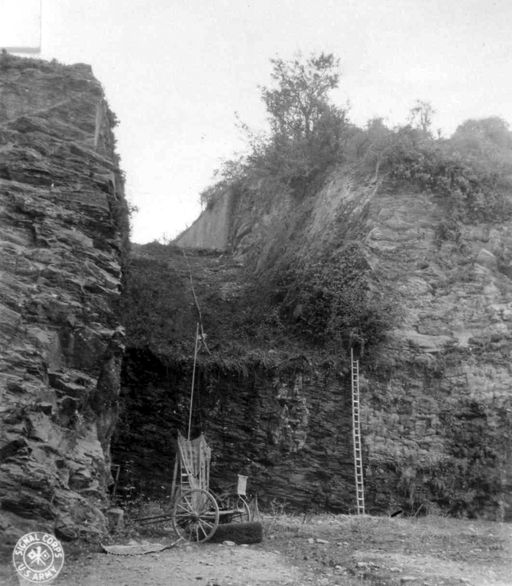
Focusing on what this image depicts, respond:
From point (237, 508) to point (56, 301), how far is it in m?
4.21

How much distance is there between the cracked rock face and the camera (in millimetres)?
8195

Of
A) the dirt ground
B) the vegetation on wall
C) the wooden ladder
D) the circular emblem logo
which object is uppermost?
the vegetation on wall

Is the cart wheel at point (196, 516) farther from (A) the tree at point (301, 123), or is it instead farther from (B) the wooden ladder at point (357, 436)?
(A) the tree at point (301, 123)

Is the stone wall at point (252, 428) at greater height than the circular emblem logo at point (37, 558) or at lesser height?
greater

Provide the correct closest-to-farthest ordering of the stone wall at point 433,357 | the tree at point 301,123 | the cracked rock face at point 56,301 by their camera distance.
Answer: the cracked rock face at point 56,301
the stone wall at point 433,357
the tree at point 301,123

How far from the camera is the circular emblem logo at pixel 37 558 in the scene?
5.89 meters

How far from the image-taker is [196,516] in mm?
9625

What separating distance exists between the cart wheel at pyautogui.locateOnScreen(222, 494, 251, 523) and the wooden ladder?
8.46 feet

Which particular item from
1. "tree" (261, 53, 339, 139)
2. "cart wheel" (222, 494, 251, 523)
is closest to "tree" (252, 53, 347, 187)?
"tree" (261, 53, 339, 139)

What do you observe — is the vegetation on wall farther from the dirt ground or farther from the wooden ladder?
the dirt ground

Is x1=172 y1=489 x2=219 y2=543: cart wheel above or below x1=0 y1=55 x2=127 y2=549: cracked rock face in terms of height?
below

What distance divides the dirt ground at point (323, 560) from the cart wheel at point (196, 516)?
0.25 metres

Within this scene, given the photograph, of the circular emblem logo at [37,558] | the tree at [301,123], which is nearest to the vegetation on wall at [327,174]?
the tree at [301,123]

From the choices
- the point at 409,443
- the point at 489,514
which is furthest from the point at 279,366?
the point at 489,514
